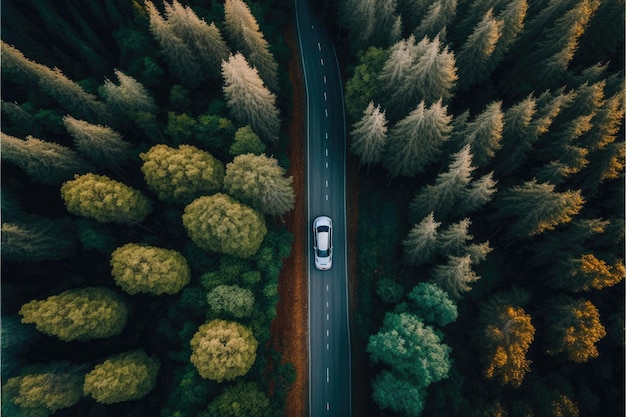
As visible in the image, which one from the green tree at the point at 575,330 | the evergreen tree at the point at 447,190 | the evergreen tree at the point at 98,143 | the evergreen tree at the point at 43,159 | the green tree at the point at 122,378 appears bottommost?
the green tree at the point at 122,378

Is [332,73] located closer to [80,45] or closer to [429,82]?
[429,82]

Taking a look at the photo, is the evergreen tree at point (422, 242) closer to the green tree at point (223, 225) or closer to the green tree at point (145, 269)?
the green tree at point (223, 225)

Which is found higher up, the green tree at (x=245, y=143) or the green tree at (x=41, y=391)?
the green tree at (x=245, y=143)

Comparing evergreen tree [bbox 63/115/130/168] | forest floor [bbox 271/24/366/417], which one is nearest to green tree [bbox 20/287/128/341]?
evergreen tree [bbox 63/115/130/168]

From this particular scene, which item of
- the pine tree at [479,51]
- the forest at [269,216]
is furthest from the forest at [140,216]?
the pine tree at [479,51]

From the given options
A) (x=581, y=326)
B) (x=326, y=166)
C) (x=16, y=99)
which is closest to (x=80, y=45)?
(x=16, y=99)

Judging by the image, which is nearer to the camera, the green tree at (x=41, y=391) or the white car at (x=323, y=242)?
the green tree at (x=41, y=391)
